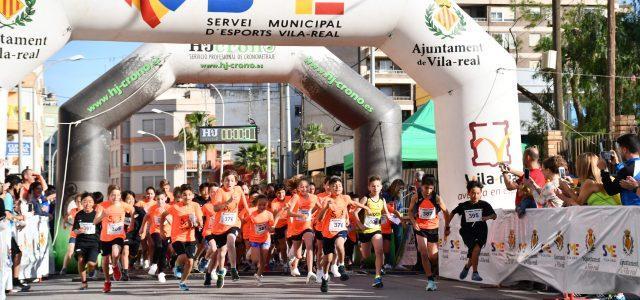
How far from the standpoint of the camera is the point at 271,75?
20328 mm

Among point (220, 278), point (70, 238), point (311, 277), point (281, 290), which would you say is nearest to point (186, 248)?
point (220, 278)

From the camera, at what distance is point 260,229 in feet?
56.0

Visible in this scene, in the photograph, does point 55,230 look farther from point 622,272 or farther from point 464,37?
point 622,272

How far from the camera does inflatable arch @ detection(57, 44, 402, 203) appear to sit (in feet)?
63.3

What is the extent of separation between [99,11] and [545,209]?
21.9ft

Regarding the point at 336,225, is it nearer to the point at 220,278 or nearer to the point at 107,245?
the point at 220,278

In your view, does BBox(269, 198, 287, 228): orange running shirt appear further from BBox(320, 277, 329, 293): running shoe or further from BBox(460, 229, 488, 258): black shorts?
BBox(460, 229, 488, 258): black shorts

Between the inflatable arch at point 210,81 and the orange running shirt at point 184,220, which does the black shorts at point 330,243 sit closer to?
the orange running shirt at point 184,220

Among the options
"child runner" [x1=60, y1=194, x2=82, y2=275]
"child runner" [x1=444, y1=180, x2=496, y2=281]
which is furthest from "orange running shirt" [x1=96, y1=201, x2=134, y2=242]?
"child runner" [x1=444, y1=180, x2=496, y2=281]

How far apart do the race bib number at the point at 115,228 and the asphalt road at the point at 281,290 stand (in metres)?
0.86

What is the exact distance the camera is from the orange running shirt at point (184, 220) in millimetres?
15398

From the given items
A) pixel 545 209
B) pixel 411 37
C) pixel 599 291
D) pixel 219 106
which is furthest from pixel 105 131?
pixel 219 106

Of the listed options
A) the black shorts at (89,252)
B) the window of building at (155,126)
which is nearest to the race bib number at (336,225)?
the black shorts at (89,252)

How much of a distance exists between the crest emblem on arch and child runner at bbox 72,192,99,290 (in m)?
5.81
